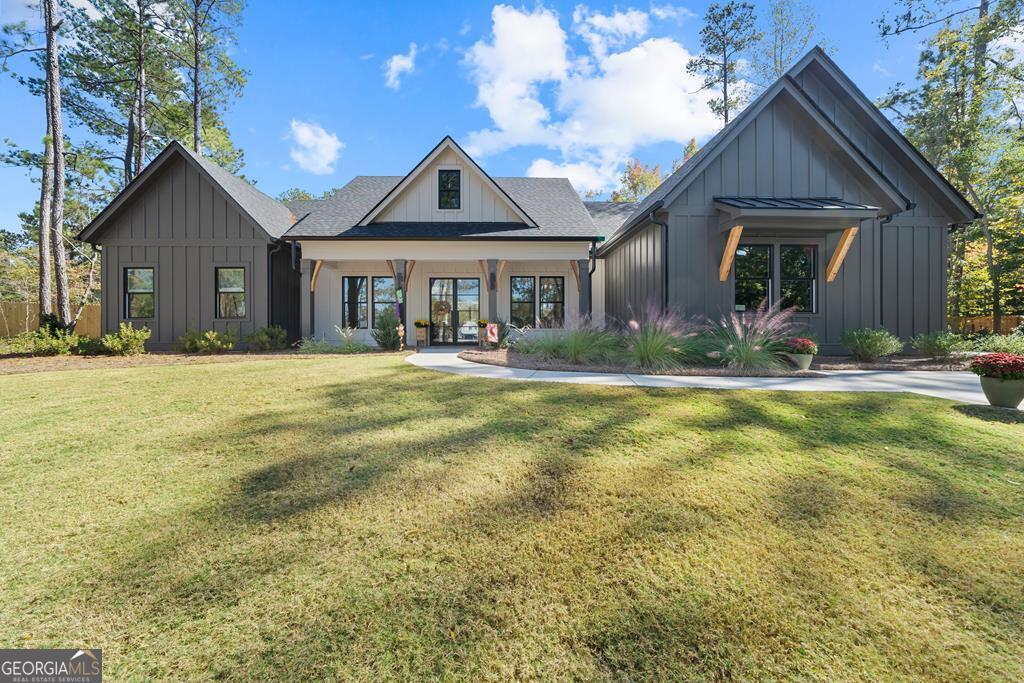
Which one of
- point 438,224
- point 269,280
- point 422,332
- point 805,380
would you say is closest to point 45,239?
point 269,280

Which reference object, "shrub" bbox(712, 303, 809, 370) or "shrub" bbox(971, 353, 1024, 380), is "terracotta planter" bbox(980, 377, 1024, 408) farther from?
"shrub" bbox(712, 303, 809, 370)

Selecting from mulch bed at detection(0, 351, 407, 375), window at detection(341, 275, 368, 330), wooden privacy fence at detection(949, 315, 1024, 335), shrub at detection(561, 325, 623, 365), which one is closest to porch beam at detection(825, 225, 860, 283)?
shrub at detection(561, 325, 623, 365)

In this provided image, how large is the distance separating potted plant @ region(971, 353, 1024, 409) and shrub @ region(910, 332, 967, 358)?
17.1 feet

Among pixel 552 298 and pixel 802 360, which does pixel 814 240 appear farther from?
pixel 552 298

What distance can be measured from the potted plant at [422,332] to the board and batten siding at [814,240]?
23.0ft

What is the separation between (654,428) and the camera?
396 centimetres

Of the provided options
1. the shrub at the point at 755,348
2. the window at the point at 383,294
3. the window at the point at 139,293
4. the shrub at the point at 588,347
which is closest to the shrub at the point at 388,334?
the window at the point at 383,294

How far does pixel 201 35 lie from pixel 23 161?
9226 millimetres

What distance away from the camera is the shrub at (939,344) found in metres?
8.87

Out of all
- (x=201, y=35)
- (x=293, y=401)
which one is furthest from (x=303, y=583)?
(x=201, y=35)

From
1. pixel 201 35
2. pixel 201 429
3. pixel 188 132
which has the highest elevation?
pixel 201 35

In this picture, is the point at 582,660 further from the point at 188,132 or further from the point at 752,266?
the point at 188,132

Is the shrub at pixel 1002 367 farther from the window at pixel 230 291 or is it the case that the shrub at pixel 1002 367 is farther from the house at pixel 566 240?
the window at pixel 230 291

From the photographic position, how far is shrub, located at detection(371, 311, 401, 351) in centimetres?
1219
